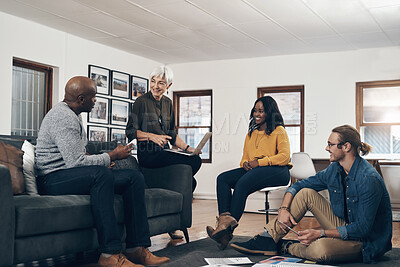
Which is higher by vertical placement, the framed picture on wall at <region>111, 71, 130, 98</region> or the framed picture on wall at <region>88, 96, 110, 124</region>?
the framed picture on wall at <region>111, 71, 130, 98</region>

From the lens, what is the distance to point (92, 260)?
3.32m

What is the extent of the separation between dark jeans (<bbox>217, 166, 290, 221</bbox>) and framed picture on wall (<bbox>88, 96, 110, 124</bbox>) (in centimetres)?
402

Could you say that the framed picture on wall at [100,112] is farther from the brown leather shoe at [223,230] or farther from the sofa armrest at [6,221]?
the sofa armrest at [6,221]

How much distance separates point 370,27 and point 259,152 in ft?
11.5

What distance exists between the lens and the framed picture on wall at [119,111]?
25.7 ft

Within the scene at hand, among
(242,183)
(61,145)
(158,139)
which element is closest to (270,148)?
(242,183)

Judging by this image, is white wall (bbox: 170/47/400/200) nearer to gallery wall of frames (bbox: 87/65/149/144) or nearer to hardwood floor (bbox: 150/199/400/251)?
gallery wall of frames (bbox: 87/65/149/144)

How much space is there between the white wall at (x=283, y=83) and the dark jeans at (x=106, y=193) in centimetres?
545

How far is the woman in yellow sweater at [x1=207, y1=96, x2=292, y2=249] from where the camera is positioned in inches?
140

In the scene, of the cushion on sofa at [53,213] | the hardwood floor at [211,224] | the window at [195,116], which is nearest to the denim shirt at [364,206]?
the hardwood floor at [211,224]

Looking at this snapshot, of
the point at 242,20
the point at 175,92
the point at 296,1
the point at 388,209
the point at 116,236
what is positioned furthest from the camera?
the point at 175,92

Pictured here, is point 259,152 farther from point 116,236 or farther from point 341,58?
point 341,58

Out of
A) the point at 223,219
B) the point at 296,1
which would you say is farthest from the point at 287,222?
the point at 296,1

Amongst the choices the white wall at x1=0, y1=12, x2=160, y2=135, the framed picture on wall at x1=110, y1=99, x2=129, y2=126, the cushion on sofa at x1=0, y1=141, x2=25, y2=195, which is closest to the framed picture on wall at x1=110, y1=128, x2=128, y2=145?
the framed picture on wall at x1=110, y1=99, x2=129, y2=126
